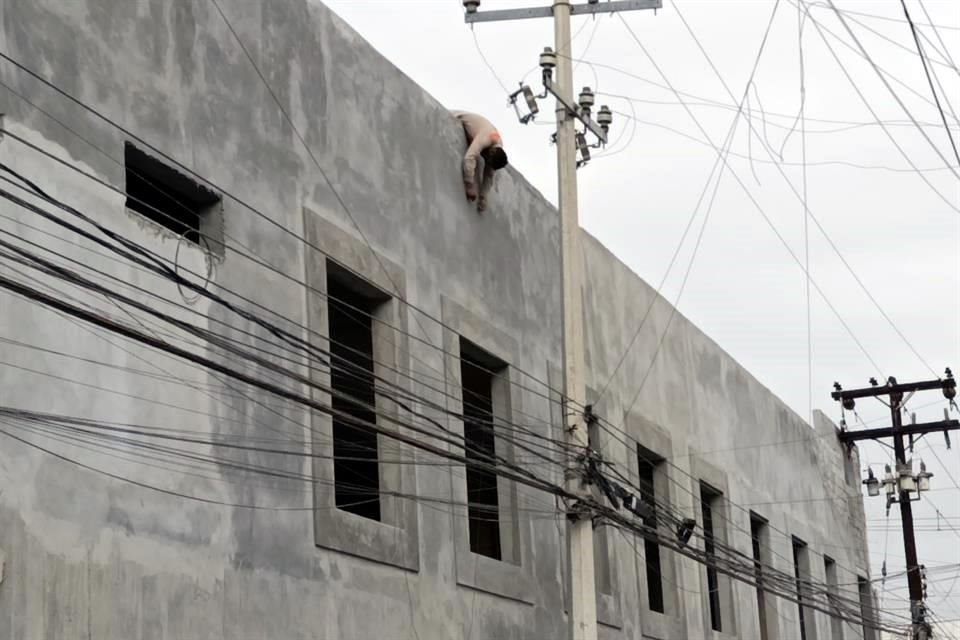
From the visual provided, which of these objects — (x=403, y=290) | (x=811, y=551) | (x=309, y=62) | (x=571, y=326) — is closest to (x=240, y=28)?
(x=309, y=62)

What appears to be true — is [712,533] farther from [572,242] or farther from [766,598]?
[572,242]

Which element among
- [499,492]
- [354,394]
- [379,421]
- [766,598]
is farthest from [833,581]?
[379,421]

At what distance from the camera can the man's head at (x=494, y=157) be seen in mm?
17109

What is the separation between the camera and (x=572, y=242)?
15.8m

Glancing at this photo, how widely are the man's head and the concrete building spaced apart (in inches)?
16.7

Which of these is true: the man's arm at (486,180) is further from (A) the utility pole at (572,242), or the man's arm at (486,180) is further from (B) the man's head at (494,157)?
(A) the utility pole at (572,242)

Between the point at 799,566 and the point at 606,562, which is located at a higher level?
the point at 799,566

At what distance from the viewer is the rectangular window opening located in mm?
14742

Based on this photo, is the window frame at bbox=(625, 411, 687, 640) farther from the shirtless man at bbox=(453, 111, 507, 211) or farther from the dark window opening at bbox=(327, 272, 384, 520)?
the dark window opening at bbox=(327, 272, 384, 520)

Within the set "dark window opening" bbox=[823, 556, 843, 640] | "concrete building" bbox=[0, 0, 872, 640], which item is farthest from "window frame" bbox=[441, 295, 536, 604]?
"dark window opening" bbox=[823, 556, 843, 640]

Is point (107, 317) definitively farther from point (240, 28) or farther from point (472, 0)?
point (472, 0)

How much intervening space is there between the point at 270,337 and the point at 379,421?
82.3 inches

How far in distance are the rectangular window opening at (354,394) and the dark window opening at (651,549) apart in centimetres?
625

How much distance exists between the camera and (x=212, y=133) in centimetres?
1290
